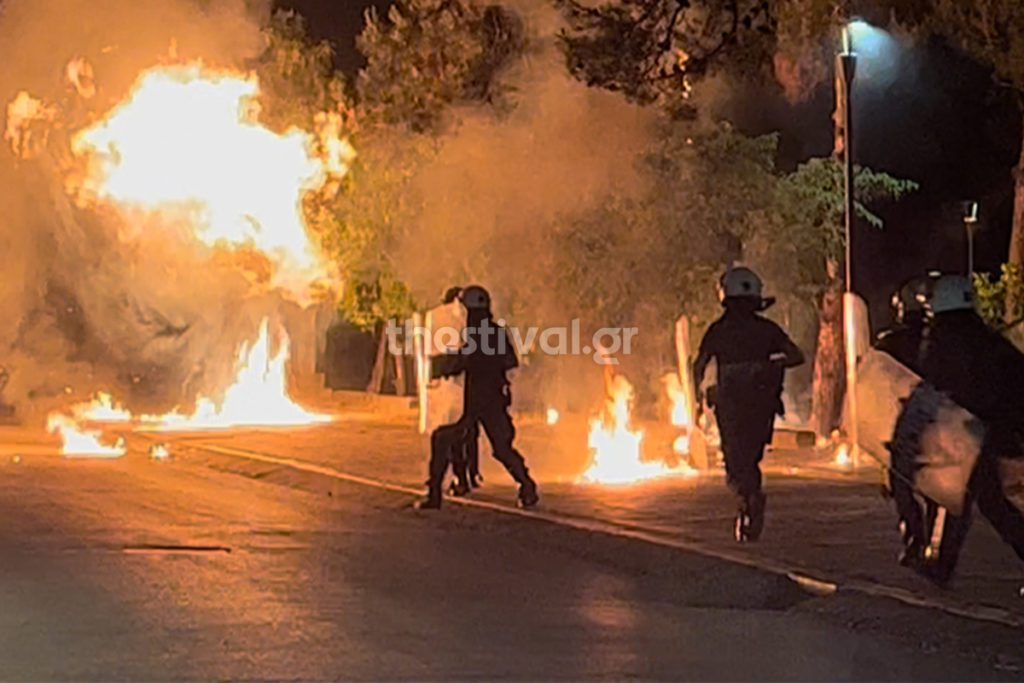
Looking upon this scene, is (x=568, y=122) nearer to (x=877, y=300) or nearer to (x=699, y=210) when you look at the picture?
(x=699, y=210)

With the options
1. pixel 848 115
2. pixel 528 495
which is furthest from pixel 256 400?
pixel 528 495

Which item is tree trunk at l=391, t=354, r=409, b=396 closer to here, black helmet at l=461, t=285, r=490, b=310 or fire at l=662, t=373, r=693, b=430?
fire at l=662, t=373, r=693, b=430

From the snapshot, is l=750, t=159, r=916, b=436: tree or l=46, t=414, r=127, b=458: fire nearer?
l=750, t=159, r=916, b=436: tree

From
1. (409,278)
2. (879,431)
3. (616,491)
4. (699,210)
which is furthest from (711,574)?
(409,278)

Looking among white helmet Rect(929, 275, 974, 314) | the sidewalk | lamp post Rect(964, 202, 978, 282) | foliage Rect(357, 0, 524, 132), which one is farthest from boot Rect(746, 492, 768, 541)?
lamp post Rect(964, 202, 978, 282)

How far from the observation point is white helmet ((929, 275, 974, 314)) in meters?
9.09

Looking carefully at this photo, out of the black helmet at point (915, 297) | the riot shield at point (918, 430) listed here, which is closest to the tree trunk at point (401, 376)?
the black helmet at point (915, 297)

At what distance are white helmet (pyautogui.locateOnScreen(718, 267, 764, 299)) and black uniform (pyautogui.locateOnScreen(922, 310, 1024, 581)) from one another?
81.2 inches

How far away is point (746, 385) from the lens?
11.0m

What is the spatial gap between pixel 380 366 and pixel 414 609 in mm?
23097

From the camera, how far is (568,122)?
63.2 feet

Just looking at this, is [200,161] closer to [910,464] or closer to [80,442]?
[80,442]

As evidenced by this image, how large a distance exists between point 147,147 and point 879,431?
16.9 meters

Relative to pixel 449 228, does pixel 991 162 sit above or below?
above
